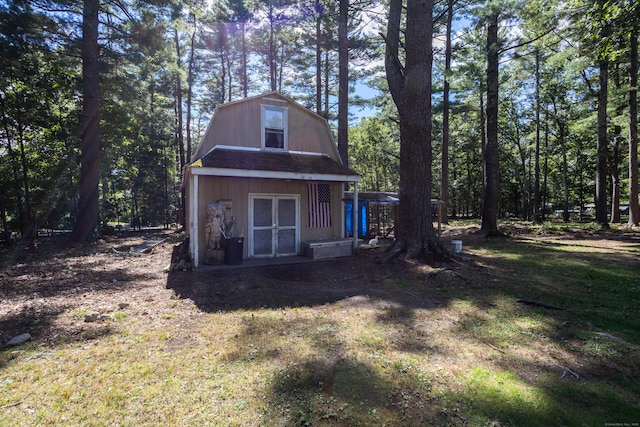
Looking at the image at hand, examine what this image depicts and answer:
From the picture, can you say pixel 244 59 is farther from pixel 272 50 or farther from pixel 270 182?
pixel 270 182

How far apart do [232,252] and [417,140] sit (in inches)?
227

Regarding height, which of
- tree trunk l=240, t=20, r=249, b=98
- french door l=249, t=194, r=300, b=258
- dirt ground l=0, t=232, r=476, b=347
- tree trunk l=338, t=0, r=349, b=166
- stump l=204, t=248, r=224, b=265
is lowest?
dirt ground l=0, t=232, r=476, b=347

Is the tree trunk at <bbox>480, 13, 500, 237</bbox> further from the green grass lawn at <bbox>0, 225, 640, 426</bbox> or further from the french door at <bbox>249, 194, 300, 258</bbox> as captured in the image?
the french door at <bbox>249, 194, 300, 258</bbox>

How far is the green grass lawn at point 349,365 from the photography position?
2.55m

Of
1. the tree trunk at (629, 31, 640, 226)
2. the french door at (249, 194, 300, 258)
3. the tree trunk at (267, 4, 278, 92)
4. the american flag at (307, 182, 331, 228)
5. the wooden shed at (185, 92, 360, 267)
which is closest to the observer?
the wooden shed at (185, 92, 360, 267)

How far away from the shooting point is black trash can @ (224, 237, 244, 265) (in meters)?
8.61

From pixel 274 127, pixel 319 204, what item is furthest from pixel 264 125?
pixel 319 204

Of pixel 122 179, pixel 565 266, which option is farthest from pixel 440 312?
pixel 122 179

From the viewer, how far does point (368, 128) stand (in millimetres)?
34938

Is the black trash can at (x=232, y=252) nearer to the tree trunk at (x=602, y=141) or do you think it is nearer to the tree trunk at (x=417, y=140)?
the tree trunk at (x=417, y=140)

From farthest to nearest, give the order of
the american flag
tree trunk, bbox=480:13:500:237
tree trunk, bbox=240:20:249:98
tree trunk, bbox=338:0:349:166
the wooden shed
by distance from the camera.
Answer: tree trunk, bbox=240:20:249:98, tree trunk, bbox=480:13:500:237, tree trunk, bbox=338:0:349:166, the american flag, the wooden shed

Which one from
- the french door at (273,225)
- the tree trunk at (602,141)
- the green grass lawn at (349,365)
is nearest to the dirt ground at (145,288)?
the green grass lawn at (349,365)

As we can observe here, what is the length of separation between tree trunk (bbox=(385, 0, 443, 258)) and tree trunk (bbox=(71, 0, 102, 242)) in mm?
12265

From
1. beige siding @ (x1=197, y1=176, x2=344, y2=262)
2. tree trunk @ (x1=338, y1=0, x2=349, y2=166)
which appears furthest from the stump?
tree trunk @ (x1=338, y1=0, x2=349, y2=166)
